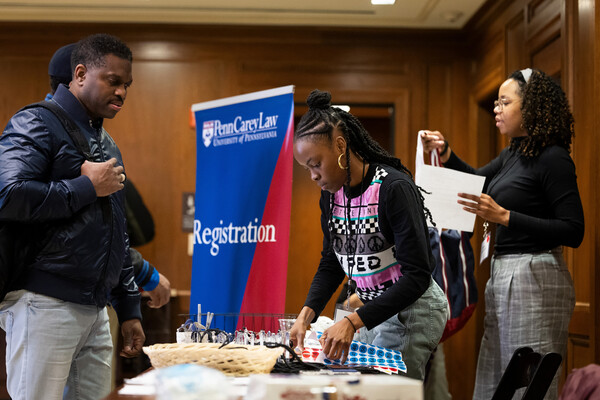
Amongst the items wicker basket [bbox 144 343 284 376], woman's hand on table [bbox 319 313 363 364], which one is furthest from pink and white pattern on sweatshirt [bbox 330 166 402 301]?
wicker basket [bbox 144 343 284 376]

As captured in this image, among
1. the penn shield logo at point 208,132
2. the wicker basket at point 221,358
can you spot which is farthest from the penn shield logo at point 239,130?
the wicker basket at point 221,358

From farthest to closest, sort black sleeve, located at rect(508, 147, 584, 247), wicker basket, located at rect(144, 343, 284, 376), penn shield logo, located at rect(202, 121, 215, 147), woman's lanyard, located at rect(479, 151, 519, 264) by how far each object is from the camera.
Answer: penn shield logo, located at rect(202, 121, 215, 147), woman's lanyard, located at rect(479, 151, 519, 264), black sleeve, located at rect(508, 147, 584, 247), wicker basket, located at rect(144, 343, 284, 376)

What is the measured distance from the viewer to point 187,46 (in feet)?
17.9

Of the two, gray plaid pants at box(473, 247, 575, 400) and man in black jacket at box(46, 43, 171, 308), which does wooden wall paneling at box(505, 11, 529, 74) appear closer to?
gray plaid pants at box(473, 247, 575, 400)

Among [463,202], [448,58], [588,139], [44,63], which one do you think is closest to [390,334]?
[463,202]

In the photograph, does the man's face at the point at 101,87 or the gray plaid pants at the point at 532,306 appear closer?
the man's face at the point at 101,87

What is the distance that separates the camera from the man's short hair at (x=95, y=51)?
88.6 inches

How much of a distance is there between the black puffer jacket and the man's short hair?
0.17 meters

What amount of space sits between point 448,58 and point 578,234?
10.4ft

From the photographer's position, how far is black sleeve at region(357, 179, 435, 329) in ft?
6.02

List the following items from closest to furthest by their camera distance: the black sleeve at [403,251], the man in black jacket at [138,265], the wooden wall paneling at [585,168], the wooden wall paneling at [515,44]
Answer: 1. the black sleeve at [403,251]
2. the man in black jacket at [138,265]
3. the wooden wall paneling at [585,168]
4. the wooden wall paneling at [515,44]

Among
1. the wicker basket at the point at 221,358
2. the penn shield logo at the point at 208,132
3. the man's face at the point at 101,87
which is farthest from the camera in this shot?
the penn shield logo at the point at 208,132

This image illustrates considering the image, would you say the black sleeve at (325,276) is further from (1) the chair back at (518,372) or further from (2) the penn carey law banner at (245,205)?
(2) the penn carey law banner at (245,205)

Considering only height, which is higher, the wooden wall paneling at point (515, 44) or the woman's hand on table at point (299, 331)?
the wooden wall paneling at point (515, 44)
